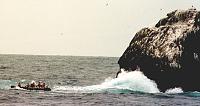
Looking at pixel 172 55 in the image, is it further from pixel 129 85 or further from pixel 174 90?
pixel 129 85

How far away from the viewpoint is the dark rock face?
60.2 m

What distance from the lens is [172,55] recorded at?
60438mm

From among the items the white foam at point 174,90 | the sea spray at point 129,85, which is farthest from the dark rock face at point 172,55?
the sea spray at point 129,85

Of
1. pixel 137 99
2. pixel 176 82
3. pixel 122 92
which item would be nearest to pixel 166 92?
pixel 176 82

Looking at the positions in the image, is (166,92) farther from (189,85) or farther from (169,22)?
(169,22)

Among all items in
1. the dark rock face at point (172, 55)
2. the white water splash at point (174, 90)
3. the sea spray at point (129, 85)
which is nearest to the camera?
the dark rock face at point (172, 55)

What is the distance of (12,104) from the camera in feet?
150

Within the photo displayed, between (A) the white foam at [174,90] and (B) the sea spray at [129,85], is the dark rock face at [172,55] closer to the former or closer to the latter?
(A) the white foam at [174,90]

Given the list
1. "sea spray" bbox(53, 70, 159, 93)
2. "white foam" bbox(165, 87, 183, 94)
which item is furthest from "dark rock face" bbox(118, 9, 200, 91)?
"sea spray" bbox(53, 70, 159, 93)

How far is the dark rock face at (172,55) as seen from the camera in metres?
60.2

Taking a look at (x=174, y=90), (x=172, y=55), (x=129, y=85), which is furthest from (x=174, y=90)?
(x=129, y=85)

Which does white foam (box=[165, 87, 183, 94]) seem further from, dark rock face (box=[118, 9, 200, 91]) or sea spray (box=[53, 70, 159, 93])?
sea spray (box=[53, 70, 159, 93])

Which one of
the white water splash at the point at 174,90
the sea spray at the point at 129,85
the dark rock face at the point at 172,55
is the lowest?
the white water splash at the point at 174,90

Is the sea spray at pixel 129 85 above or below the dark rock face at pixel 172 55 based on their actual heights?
below
